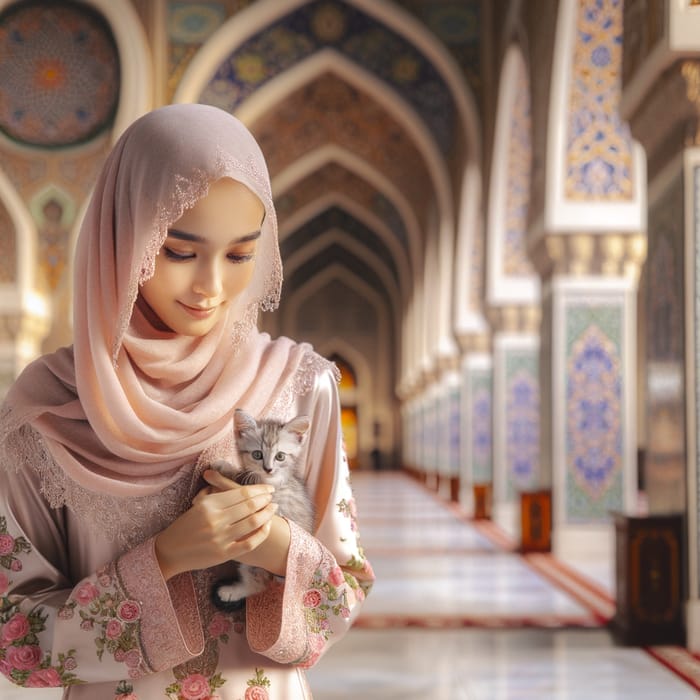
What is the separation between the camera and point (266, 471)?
981 millimetres

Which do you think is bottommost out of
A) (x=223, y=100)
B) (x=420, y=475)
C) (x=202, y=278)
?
(x=420, y=475)

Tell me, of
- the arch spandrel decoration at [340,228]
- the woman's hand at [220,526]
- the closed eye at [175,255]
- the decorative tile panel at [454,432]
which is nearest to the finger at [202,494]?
the woman's hand at [220,526]

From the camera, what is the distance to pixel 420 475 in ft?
55.7

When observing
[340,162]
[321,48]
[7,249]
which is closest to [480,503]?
[321,48]

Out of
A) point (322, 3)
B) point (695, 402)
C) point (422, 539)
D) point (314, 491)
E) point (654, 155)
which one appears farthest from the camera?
point (322, 3)

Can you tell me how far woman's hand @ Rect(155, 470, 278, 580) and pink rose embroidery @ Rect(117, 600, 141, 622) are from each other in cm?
5

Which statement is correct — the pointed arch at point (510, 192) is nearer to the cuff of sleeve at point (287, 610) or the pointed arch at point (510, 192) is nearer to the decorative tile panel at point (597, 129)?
the decorative tile panel at point (597, 129)

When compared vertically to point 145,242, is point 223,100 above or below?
above

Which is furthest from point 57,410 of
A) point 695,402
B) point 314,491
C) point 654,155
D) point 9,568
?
point 654,155

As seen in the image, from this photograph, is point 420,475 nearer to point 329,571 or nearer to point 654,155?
point 654,155

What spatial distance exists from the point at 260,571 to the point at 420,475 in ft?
52.7

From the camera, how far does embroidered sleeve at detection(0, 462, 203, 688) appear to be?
99 cm

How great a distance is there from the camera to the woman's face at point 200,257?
1019mm

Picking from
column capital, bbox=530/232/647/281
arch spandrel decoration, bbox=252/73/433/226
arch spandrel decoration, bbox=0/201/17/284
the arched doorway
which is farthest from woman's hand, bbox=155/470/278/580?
the arched doorway
